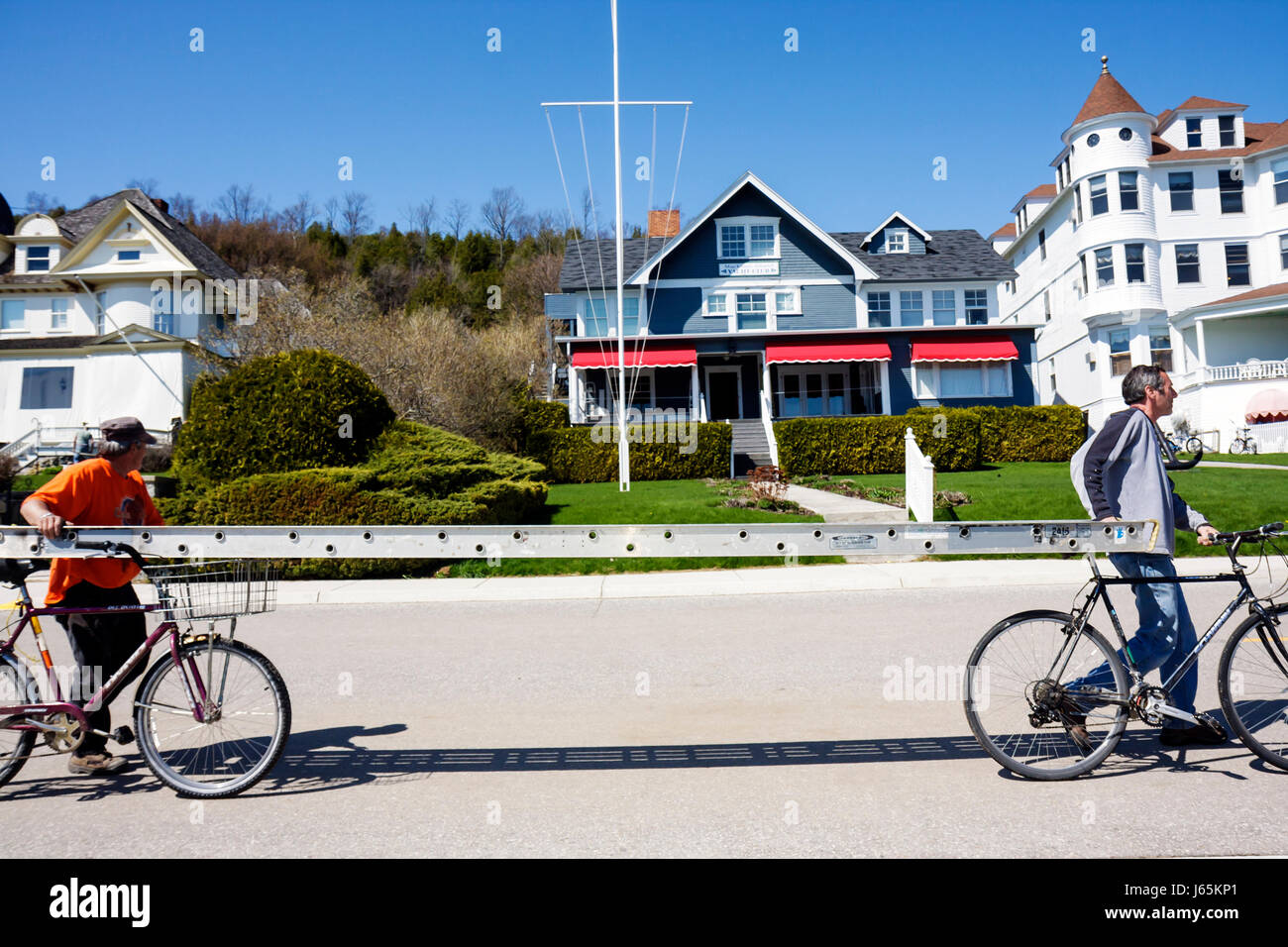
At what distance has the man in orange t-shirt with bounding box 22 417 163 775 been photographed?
16.1 ft

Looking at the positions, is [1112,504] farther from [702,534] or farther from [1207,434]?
[1207,434]

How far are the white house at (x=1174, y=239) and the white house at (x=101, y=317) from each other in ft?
114

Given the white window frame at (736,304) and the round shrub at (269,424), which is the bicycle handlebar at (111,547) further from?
the white window frame at (736,304)

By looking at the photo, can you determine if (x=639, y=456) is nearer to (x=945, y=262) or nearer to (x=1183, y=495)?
(x=1183, y=495)

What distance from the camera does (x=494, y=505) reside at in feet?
50.9

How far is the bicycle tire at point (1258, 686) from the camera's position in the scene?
180 inches

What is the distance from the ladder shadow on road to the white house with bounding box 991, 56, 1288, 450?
1392 inches

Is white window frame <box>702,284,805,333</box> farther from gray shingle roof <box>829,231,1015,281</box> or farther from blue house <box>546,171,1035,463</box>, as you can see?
gray shingle roof <box>829,231,1015,281</box>

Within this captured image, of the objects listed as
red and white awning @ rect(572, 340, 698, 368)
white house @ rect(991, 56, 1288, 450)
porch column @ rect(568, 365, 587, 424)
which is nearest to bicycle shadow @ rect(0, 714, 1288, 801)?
red and white awning @ rect(572, 340, 698, 368)

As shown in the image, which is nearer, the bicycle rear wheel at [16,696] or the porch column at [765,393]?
the bicycle rear wheel at [16,696]

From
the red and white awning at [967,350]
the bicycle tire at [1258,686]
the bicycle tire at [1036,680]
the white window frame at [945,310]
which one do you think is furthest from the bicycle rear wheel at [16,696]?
the white window frame at [945,310]

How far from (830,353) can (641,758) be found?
31.9 m

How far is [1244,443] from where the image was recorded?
31594 millimetres

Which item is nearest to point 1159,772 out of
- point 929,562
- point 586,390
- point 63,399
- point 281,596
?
point 929,562
